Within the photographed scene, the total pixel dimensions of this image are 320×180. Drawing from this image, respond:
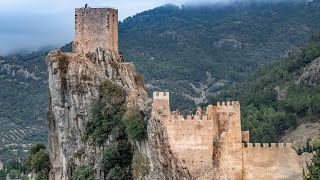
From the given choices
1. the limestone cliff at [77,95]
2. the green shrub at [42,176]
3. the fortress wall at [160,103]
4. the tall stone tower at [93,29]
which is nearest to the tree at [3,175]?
the green shrub at [42,176]

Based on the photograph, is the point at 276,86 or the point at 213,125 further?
the point at 276,86

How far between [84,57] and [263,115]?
5724 centimetres

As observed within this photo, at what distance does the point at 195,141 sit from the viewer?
176ft

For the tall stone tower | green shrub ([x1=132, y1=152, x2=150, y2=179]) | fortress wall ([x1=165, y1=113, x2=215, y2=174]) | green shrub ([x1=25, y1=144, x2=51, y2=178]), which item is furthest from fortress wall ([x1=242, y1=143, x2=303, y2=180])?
green shrub ([x1=25, y1=144, x2=51, y2=178])

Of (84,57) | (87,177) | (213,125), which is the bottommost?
(87,177)

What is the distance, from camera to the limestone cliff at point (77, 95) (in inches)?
2744

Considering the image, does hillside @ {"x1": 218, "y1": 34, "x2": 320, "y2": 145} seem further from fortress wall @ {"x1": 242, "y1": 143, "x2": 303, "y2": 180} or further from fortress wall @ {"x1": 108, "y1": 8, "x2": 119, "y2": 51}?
fortress wall @ {"x1": 242, "y1": 143, "x2": 303, "y2": 180}

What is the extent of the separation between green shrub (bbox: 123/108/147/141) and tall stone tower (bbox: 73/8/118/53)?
11338 mm

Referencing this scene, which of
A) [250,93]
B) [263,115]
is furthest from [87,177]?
[250,93]

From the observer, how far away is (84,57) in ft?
236

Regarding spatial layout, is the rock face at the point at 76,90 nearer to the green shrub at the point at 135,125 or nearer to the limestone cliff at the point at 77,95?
the limestone cliff at the point at 77,95

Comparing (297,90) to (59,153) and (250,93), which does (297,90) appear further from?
(59,153)

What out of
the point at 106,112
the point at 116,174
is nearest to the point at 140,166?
the point at 116,174

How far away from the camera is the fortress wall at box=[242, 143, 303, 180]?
180ft
